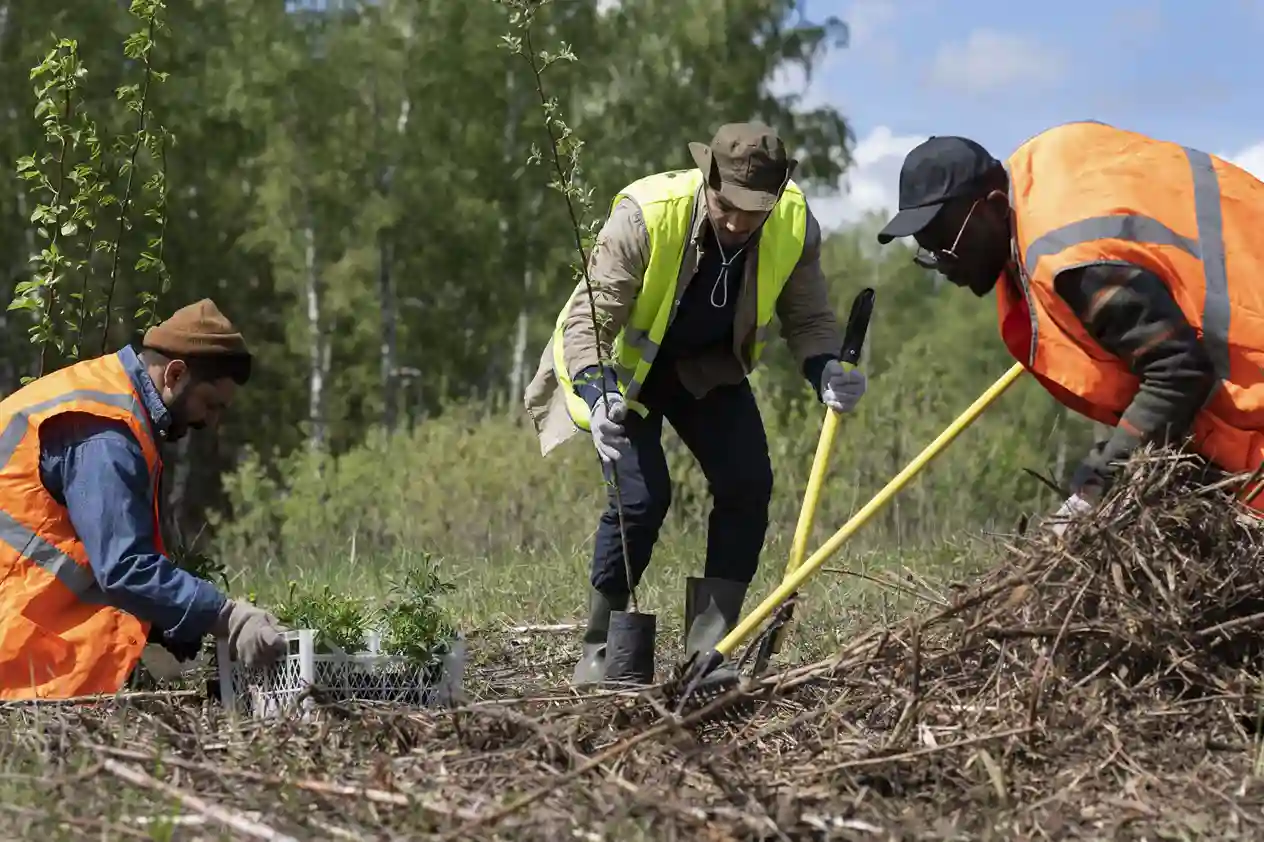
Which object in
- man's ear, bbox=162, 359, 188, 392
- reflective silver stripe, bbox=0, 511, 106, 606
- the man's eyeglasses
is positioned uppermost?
the man's eyeglasses

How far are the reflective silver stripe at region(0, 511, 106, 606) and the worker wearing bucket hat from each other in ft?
5.05

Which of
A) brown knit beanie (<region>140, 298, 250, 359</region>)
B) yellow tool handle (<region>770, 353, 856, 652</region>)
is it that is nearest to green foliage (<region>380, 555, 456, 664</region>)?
brown knit beanie (<region>140, 298, 250, 359</region>)

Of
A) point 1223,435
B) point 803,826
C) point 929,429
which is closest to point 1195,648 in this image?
point 1223,435

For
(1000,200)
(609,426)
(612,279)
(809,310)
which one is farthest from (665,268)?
(1000,200)

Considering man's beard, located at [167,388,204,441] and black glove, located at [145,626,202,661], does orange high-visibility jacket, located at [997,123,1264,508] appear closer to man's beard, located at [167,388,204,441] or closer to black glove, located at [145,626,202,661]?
man's beard, located at [167,388,204,441]

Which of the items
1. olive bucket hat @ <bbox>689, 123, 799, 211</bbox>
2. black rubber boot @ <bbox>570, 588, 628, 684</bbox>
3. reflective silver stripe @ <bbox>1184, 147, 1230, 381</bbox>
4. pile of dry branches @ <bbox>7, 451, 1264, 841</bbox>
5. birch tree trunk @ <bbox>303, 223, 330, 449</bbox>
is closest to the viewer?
pile of dry branches @ <bbox>7, 451, 1264, 841</bbox>

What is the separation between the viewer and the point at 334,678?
3.98m

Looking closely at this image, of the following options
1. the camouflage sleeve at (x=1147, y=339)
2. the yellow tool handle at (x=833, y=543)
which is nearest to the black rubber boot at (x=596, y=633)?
the yellow tool handle at (x=833, y=543)

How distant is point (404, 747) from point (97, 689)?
3.13 feet

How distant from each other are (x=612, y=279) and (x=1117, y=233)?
5.35ft

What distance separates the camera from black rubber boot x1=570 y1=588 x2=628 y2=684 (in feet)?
15.8

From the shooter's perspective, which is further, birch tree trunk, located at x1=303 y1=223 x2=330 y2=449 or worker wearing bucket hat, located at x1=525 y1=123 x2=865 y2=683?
birch tree trunk, located at x1=303 y1=223 x2=330 y2=449

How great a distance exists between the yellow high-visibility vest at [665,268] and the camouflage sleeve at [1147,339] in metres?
1.35

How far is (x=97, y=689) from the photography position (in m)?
3.98
